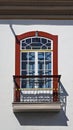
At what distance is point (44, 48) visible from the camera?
1833cm

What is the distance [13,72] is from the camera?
714 inches

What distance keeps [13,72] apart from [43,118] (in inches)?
70.2

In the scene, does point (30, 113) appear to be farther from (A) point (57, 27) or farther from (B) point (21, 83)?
(A) point (57, 27)

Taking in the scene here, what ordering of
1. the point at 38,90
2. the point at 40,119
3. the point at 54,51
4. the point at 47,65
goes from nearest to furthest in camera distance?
the point at 40,119 → the point at 38,90 → the point at 54,51 → the point at 47,65

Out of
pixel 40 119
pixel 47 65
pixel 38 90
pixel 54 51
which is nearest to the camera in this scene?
pixel 40 119

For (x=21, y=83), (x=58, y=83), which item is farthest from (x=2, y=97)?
(x=58, y=83)

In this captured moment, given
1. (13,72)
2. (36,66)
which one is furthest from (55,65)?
(13,72)

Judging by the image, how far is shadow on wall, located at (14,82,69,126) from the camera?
1784cm
